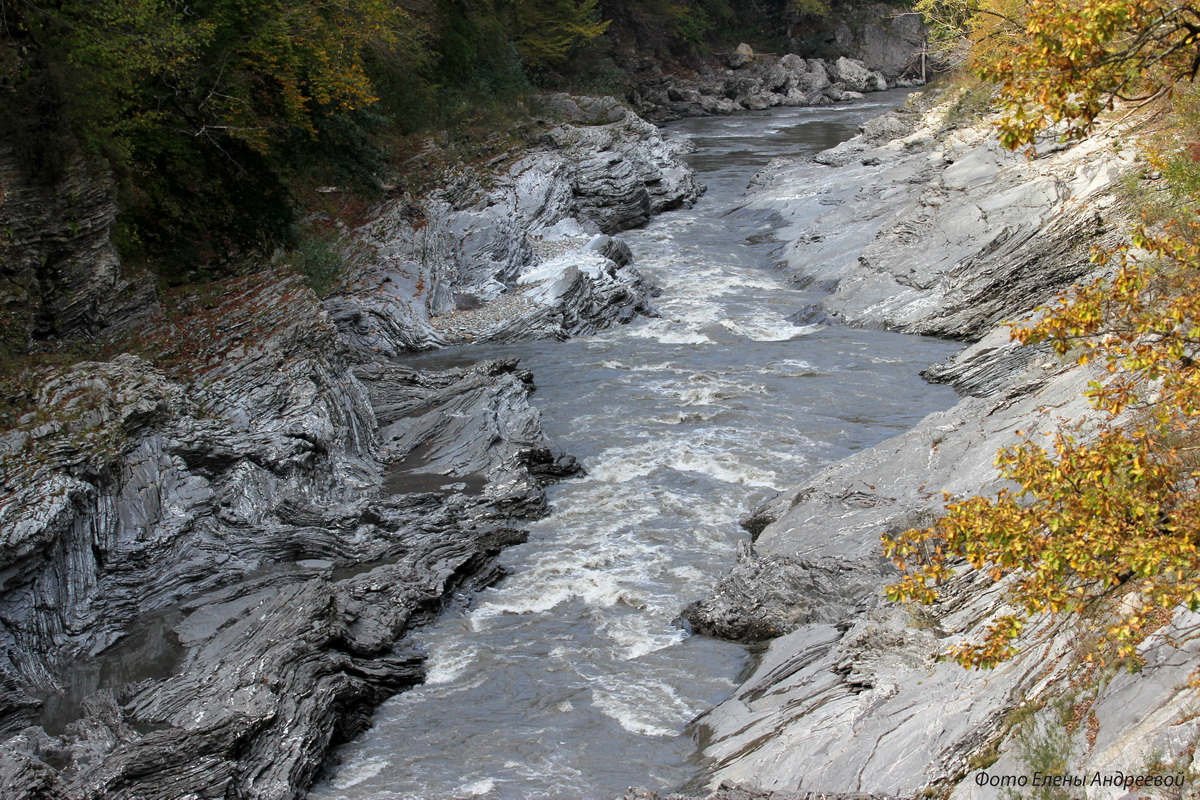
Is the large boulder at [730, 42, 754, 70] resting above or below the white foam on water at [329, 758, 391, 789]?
above

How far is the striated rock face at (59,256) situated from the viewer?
13312 mm

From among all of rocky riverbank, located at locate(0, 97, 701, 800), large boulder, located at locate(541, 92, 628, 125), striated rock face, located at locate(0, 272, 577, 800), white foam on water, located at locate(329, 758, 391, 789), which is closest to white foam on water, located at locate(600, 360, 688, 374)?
rocky riverbank, located at locate(0, 97, 701, 800)

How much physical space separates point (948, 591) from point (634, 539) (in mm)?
5299

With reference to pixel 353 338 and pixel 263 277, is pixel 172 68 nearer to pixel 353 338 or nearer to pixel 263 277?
pixel 263 277

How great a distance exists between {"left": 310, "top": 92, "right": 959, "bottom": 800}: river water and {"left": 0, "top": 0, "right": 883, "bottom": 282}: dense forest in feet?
18.4

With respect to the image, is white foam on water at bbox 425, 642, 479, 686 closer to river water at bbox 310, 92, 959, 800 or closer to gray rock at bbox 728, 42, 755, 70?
river water at bbox 310, 92, 959, 800

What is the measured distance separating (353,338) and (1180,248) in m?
17.0

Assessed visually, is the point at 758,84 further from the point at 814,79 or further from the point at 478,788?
the point at 478,788

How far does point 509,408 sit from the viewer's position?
1681 centimetres

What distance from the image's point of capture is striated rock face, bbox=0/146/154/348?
524 inches

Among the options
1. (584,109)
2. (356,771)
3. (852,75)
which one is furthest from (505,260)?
(852,75)

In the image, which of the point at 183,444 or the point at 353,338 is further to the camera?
the point at 353,338

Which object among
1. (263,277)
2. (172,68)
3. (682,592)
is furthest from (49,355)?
(682,592)

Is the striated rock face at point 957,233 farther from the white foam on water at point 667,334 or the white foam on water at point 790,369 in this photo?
the white foam on water at point 667,334
